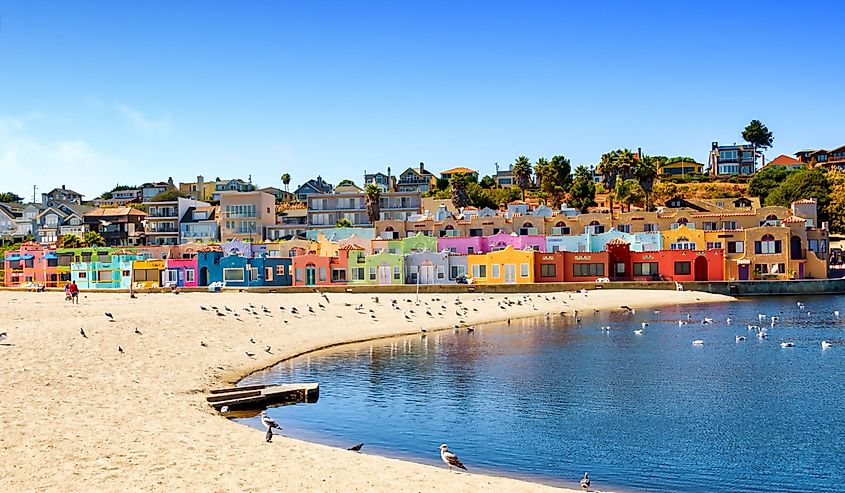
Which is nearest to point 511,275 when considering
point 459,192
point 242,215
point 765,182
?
point 459,192

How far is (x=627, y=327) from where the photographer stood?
173 feet

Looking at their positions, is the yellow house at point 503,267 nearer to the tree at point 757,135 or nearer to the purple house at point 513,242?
the purple house at point 513,242

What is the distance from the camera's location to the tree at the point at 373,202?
112 m

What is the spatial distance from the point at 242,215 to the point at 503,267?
46.9 metres

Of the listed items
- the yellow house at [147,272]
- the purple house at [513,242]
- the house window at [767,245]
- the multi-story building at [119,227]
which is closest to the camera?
the house window at [767,245]

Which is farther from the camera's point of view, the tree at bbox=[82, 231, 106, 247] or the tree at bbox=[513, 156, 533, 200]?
the tree at bbox=[513, 156, 533, 200]

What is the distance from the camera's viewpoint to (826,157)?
Answer: 15200 cm

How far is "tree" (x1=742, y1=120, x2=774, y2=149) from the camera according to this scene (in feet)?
522

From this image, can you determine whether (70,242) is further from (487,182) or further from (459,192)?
(487,182)

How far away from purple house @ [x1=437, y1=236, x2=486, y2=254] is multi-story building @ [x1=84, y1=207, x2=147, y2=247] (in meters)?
54.1

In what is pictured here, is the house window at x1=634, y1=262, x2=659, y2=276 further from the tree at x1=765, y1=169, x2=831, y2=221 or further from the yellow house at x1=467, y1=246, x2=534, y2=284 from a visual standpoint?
the tree at x1=765, y1=169, x2=831, y2=221

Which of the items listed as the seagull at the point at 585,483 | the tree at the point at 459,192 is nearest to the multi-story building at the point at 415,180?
the tree at the point at 459,192

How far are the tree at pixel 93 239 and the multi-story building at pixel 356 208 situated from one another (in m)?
29.2

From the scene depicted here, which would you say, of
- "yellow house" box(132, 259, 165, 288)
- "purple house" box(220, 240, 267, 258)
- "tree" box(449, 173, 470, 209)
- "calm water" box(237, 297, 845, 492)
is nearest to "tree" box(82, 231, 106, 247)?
"yellow house" box(132, 259, 165, 288)
